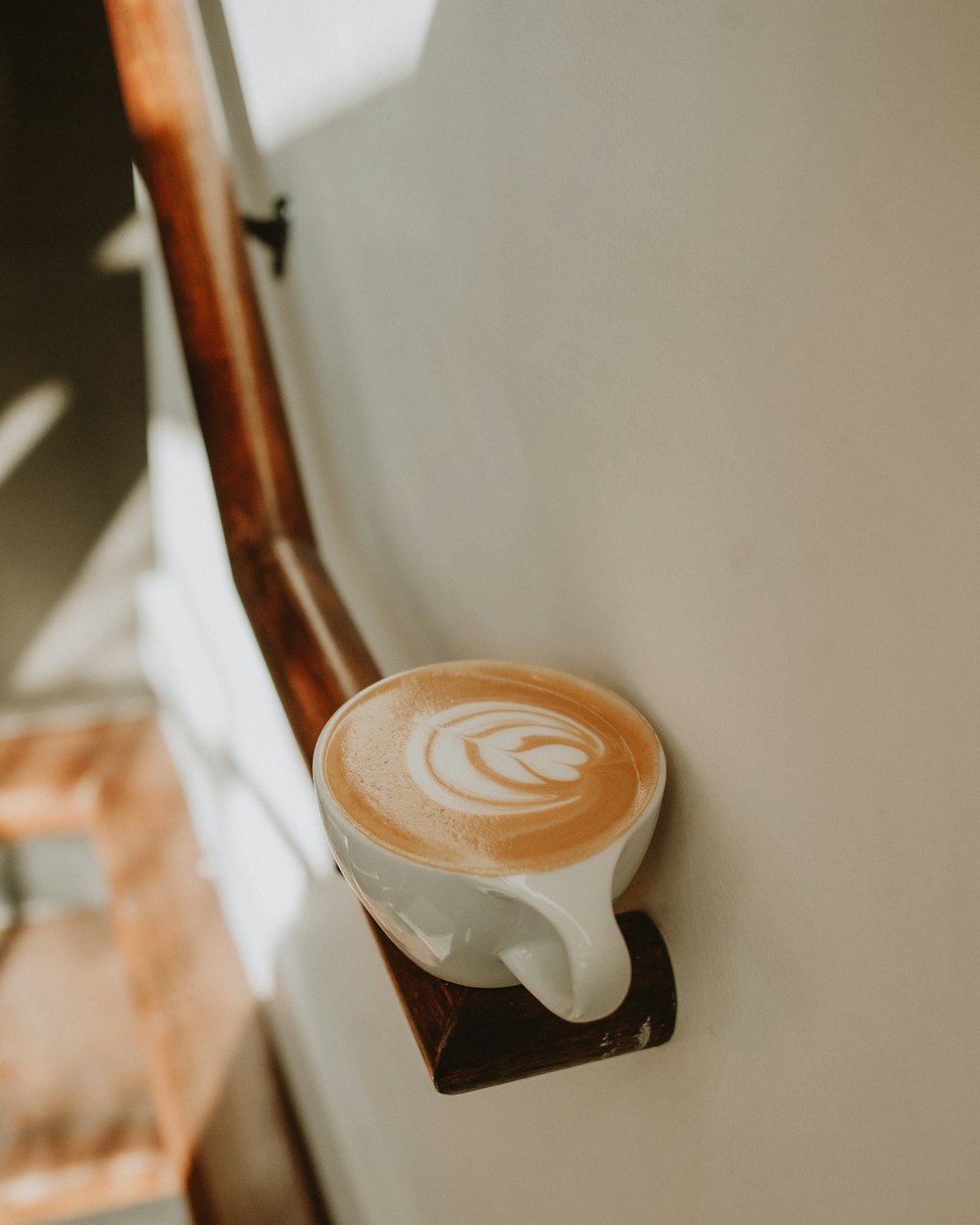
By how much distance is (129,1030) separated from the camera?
90.8 inches

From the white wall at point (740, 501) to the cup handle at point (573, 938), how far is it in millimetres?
86

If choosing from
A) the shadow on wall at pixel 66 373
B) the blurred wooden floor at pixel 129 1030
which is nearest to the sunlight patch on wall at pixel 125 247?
the shadow on wall at pixel 66 373

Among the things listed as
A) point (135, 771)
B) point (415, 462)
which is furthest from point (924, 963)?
point (135, 771)

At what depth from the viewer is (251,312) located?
3.96ft

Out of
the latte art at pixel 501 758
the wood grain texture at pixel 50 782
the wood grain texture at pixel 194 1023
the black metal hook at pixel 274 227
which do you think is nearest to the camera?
the latte art at pixel 501 758

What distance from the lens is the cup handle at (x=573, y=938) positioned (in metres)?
0.46

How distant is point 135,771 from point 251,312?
1834 millimetres

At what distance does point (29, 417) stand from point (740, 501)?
7.57 ft

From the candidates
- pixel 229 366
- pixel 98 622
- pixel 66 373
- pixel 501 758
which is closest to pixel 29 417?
pixel 66 373

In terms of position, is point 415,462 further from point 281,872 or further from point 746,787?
point 281,872

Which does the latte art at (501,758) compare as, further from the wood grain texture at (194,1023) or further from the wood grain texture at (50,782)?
the wood grain texture at (50,782)

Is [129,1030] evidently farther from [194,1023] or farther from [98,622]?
[98,622]

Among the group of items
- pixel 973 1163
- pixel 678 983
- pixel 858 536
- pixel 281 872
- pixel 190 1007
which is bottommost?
pixel 190 1007

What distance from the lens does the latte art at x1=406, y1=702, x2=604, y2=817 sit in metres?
0.57
